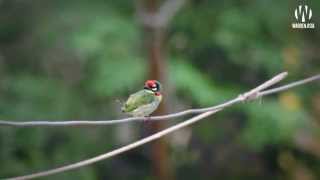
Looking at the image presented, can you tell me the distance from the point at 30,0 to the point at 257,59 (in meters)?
0.40

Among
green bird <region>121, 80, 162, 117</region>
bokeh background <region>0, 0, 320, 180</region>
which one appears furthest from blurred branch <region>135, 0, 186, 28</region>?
green bird <region>121, 80, 162, 117</region>

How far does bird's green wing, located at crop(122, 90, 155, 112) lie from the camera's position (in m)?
1.02

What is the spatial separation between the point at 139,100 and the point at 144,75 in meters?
0.37

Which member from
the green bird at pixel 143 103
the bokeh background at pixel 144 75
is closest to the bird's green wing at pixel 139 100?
the green bird at pixel 143 103

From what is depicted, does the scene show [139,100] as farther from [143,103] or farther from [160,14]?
[160,14]

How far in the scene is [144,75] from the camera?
4.60ft

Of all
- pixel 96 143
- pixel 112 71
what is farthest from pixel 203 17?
pixel 96 143

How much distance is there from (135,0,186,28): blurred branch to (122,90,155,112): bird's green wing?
0.39m

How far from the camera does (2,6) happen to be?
1378 millimetres

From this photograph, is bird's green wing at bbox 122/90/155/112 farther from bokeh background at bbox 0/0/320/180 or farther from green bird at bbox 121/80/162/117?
bokeh background at bbox 0/0/320/180

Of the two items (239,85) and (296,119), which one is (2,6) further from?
(296,119)

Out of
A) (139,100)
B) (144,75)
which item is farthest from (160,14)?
(139,100)

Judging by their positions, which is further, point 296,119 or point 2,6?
point 296,119

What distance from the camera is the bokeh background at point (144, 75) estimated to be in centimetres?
138
